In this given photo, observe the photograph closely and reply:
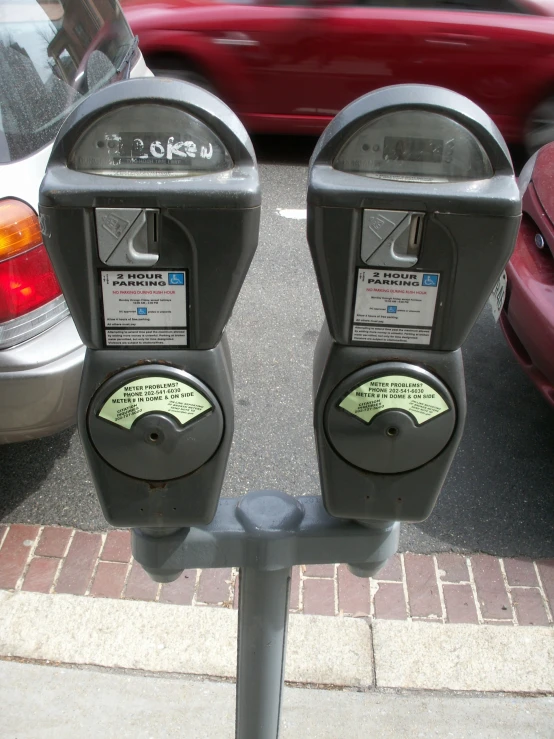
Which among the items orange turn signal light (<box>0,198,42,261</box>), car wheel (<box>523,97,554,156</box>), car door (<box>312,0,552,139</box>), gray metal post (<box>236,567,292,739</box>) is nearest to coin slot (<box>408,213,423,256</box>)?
gray metal post (<box>236,567,292,739</box>)

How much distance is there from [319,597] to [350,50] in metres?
4.05

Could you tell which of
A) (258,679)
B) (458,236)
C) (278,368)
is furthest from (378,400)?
(278,368)

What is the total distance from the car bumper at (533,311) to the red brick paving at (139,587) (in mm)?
1509

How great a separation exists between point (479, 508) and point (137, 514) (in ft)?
5.95

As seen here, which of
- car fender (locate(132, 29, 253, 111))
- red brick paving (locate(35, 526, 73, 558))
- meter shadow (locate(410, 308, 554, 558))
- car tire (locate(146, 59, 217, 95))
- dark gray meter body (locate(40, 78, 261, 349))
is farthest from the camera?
car tire (locate(146, 59, 217, 95))

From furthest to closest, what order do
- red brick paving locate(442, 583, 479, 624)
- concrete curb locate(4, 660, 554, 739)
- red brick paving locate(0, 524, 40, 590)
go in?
red brick paving locate(0, 524, 40, 590) < red brick paving locate(442, 583, 479, 624) < concrete curb locate(4, 660, 554, 739)

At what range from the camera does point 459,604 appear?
2568mm

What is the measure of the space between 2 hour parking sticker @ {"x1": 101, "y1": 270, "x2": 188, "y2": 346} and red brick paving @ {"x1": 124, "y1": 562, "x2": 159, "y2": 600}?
1446mm

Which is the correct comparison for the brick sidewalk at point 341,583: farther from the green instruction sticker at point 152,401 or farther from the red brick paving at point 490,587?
the green instruction sticker at point 152,401

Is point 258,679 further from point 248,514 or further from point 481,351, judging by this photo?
point 481,351

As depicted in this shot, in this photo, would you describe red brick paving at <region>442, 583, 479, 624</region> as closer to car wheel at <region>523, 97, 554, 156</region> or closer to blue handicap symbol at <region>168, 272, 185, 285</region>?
blue handicap symbol at <region>168, 272, 185, 285</region>

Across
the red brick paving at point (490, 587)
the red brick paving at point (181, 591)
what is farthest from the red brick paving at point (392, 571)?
the red brick paving at point (181, 591)

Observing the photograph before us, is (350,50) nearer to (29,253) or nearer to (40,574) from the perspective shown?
(29,253)

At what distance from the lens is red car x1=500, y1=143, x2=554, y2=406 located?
287cm
